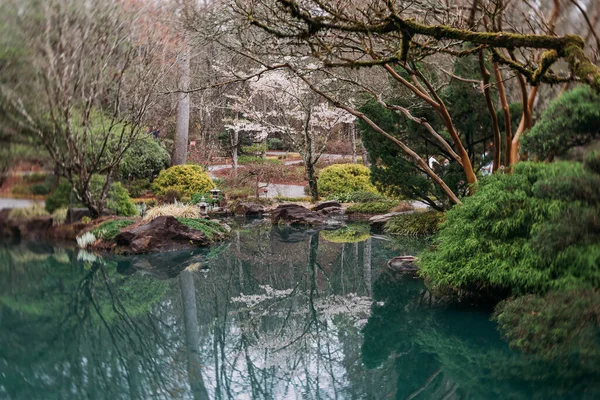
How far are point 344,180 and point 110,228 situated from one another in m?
9.30

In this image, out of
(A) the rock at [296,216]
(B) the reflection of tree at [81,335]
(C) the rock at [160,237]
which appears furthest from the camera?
(A) the rock at [296,216]

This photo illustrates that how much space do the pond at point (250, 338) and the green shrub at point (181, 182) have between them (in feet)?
26.8

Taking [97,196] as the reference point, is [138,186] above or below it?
above

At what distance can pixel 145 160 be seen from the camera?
60.3 ft

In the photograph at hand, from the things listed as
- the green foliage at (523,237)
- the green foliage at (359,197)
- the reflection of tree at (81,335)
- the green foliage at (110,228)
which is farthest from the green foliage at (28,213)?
the green foliage at (523,237)

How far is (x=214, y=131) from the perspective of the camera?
78.0 ft

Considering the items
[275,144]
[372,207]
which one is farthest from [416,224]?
[275,144]

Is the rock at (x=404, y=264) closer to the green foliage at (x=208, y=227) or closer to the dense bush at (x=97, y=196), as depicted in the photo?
the green foliage at (x=208, y=227)

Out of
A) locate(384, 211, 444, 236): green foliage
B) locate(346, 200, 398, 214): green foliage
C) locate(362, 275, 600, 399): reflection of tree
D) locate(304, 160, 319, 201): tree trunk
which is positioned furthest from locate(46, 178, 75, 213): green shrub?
locate(362, 275, 600, 399): reflection of tree

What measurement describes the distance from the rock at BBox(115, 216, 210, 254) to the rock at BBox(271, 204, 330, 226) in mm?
3802

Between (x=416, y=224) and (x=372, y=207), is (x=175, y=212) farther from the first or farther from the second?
(x=372, y=207)

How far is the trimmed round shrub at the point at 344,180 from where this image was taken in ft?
61.1

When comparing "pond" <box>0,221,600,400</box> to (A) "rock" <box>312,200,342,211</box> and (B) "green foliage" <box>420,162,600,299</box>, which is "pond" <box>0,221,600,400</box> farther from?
(A) "rock" <box>312,200,342,211</box>

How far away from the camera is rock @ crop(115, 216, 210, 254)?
10.5 metres
